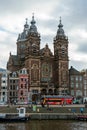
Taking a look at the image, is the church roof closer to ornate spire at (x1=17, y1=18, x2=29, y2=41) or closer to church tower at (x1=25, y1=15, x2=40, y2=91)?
church tower at (x1=25, y1=15, x2=40, y2=91)

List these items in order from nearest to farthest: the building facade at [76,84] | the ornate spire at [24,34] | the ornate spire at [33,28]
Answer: the ornate spire at [33,28] < the building facade at [76,84] < the ornate spire at [24,34]

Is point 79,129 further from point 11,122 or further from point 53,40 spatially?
point 53,40

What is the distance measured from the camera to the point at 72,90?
15400 cm

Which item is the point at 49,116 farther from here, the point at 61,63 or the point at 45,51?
the point at 45,51

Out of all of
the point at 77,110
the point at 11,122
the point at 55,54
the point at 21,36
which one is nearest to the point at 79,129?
the point at 11,122

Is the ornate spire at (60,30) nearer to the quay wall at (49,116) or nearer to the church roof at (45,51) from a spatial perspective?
the church roof at (45,51)

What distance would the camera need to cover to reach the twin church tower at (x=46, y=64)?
483 ft

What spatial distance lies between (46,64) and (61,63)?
6.67m

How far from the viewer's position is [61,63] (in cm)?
15250

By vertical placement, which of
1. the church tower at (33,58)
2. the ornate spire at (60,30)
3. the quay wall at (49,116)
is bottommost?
the quay wall at (49,116)

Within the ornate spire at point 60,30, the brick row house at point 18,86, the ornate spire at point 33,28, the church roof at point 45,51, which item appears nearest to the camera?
the brick row house at point 18,86

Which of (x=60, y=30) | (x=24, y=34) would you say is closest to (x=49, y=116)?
(x=60, y=30)

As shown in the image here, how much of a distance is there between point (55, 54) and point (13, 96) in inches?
1098

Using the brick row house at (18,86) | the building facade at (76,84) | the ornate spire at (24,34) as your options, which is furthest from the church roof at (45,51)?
the ornate spire at (24,34)
